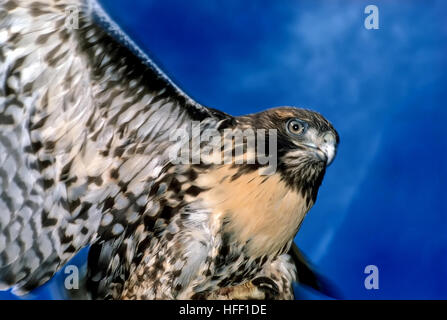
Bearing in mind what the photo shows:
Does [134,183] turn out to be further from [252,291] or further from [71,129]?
[252,291]

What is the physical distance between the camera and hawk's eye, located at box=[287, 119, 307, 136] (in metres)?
1.53

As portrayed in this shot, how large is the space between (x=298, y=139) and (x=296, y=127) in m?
0.03

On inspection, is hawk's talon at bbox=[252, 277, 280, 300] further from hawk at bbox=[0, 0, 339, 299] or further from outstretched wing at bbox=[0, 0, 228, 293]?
outstretched wing at bbox=[0, 0, 228, 293]

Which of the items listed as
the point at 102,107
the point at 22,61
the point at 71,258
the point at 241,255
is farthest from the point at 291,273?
the point at 22,61

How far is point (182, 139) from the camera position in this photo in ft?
5.00

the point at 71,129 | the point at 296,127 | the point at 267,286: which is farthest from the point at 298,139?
the point at 71,129

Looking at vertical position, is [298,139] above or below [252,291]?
above

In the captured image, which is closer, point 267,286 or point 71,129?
point 71,129

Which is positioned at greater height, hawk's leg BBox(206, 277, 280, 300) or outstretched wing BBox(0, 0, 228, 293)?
outstretched wing BBox(0, 0, 228, 293)

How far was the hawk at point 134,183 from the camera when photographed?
4.60 ft

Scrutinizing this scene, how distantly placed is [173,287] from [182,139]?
1.27 feet

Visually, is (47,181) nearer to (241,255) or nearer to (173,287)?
(173,287)

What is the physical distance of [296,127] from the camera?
5.06ft

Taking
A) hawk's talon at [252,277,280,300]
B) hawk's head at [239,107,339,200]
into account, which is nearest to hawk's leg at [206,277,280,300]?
hawk's talon at [252,277,280,300]
